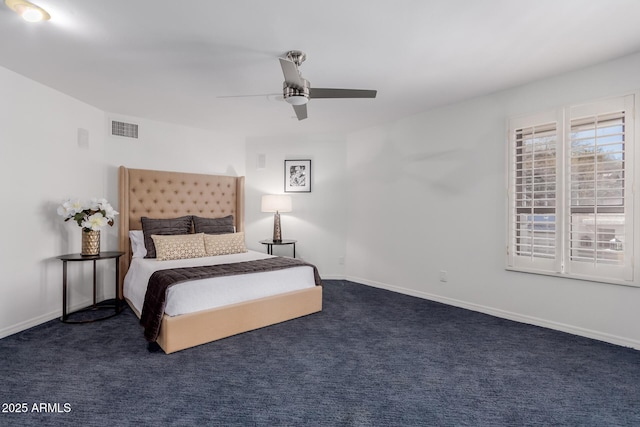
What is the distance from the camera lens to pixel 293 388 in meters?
2.16

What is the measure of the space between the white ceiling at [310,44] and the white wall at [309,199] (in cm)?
175

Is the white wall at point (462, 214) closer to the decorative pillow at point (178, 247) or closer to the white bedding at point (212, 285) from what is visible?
the white bedding at point (212, 285)

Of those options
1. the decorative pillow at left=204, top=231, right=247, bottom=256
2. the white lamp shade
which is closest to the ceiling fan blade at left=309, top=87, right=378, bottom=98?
the decorative pillow at left=204, top=231, right=247, bottom=256

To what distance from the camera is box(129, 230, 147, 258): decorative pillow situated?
4170 mm

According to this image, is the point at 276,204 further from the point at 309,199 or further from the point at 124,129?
the point at 124,129

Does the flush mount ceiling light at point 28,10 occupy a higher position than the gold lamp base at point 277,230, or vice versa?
the flush mount ceiling light at point 28,10

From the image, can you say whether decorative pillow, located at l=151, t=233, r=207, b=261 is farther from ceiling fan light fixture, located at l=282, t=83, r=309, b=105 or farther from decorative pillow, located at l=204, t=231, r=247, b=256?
ceiling fan light fixture, located at l=282, t=83, r=309, b=105

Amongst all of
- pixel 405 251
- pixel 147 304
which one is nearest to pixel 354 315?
pixel 405 251

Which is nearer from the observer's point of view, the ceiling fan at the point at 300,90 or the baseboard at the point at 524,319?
the ceiling fan at the point at 300,90

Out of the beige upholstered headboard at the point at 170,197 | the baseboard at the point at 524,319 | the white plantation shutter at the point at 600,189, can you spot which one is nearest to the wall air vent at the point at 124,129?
the beige upholstered headboard at the point at 170,197

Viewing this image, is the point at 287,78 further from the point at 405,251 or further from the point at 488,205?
the point at 405,251

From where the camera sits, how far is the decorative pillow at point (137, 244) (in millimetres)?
4170

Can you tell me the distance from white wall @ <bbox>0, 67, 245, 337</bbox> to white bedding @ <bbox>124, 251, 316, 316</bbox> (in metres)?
0.72

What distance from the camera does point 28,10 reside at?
205cm
